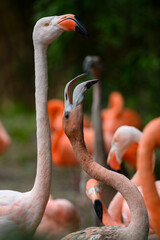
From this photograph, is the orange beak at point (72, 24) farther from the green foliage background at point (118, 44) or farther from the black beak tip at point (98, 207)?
the green foliage background at point (118, 44)

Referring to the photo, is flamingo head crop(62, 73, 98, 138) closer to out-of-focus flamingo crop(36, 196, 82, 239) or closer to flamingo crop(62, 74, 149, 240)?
flamingo crop(62, 74, 149, 240)

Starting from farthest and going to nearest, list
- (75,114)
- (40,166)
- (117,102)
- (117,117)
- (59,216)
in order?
(117,117) < (117,102) < (59,216) < (40,166) < (75,114)

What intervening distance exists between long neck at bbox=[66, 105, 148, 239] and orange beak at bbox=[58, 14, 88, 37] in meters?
0.43

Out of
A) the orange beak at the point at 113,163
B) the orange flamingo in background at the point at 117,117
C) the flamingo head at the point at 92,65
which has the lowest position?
the orange beak at the point at 113,163

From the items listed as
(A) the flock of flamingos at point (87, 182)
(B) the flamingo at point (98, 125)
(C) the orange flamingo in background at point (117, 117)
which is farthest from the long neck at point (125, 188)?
(C) the orange flamingo in background at point (117, 117)

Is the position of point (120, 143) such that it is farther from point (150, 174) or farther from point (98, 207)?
point (98, 207)

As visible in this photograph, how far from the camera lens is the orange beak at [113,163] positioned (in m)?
2.74

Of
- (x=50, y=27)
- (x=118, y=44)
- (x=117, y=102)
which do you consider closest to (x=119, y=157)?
(x=50, y=27)

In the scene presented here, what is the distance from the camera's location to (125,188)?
1825 mm

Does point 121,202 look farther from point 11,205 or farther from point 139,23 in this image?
point 139,23

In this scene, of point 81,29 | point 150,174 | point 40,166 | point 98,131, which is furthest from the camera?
point 98,131

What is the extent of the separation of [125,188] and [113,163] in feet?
3.09

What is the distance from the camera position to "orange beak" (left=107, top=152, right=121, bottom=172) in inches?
108

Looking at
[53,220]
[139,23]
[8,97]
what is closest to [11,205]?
[53,220]
